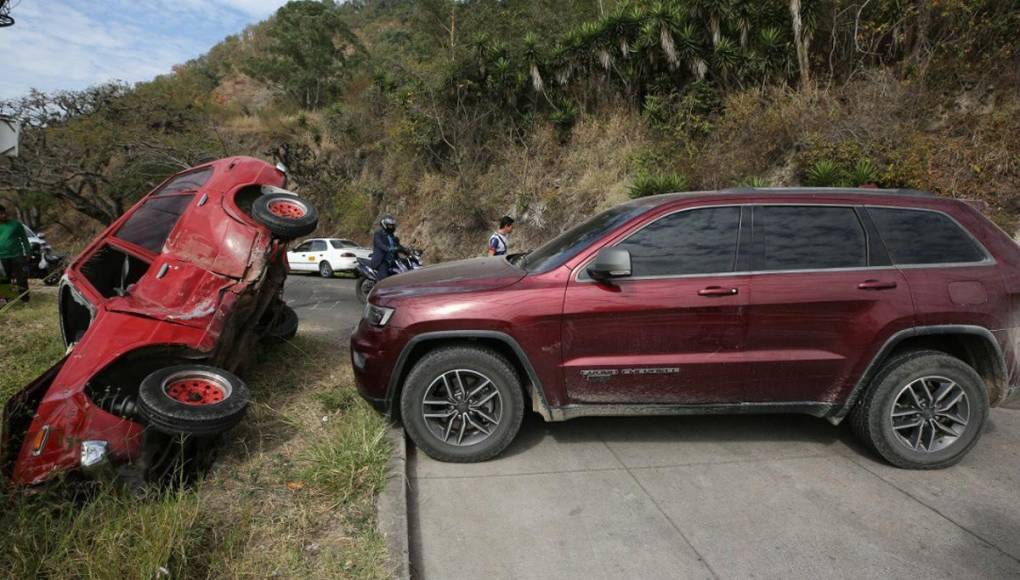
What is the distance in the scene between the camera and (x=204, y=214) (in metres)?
4.34

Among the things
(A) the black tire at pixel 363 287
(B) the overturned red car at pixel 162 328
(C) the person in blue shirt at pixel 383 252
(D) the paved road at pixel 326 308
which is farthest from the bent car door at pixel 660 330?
(A) the black tire at pixel 363 287

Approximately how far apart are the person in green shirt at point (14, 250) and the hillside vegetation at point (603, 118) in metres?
10.7

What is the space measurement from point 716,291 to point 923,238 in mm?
1504

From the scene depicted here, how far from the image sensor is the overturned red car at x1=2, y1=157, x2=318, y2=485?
119 inches

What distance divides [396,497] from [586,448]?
56.4 inches

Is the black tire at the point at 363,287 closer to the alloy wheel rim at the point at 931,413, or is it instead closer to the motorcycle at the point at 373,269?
the motorcycle at the point at 373,269

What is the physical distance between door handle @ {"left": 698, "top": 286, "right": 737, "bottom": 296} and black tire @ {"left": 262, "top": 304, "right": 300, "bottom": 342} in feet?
13.5

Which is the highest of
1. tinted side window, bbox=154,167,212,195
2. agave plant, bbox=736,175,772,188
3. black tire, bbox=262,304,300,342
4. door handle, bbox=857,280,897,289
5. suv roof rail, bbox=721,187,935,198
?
suv roof rail, bbox=721,187,935,198

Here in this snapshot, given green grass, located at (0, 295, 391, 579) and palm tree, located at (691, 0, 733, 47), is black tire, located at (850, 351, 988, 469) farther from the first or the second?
palm tree, located at (691, 0, 733, 47)

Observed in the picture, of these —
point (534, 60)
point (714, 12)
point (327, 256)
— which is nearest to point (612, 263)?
point (714, 12)

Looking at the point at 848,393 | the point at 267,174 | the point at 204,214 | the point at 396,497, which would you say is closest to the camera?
the point at 396,497

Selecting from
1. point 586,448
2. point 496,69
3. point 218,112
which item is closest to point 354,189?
point 496,69

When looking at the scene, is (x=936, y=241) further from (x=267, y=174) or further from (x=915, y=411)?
(x=267, y=174)

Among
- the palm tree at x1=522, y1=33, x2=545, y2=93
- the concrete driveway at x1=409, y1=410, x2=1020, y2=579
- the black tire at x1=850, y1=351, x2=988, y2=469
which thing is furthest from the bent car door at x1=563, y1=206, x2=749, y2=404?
the palm tree at x1=522, y1=33, x2=545, y2=93
